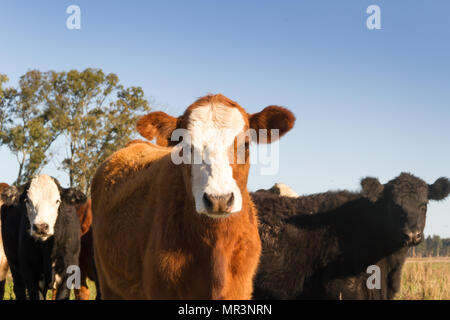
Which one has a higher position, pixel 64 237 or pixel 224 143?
pixel 224 143

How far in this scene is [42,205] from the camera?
345 inches

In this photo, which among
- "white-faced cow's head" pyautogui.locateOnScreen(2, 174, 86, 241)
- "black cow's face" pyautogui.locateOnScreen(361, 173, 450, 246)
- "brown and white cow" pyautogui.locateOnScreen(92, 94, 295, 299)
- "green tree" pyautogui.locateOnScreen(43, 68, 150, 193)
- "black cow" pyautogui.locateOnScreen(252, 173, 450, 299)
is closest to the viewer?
"brown and white cow" pyautogui.locateOnScreen(92, 94, 295, 299)

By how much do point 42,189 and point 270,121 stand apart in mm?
5571

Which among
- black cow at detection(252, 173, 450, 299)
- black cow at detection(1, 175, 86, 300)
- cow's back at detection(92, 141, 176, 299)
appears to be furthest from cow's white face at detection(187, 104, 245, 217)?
black cow at detection(1, 175, 86, 300)

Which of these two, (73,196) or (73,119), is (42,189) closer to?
(73,196)

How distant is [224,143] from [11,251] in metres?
6.78

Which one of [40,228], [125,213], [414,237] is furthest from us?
[40,228]

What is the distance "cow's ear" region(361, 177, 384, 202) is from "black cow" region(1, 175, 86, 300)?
15.0 ft

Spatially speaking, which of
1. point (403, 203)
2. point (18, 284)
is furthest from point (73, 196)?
point (403, 203)

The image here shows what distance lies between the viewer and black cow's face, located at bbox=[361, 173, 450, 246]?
7.27m

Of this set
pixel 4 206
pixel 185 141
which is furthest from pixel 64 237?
pixel 185 141

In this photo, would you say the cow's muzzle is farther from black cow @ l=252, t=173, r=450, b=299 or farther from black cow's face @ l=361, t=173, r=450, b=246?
black cow's face @ l=361, t=173, r=450, b=246
